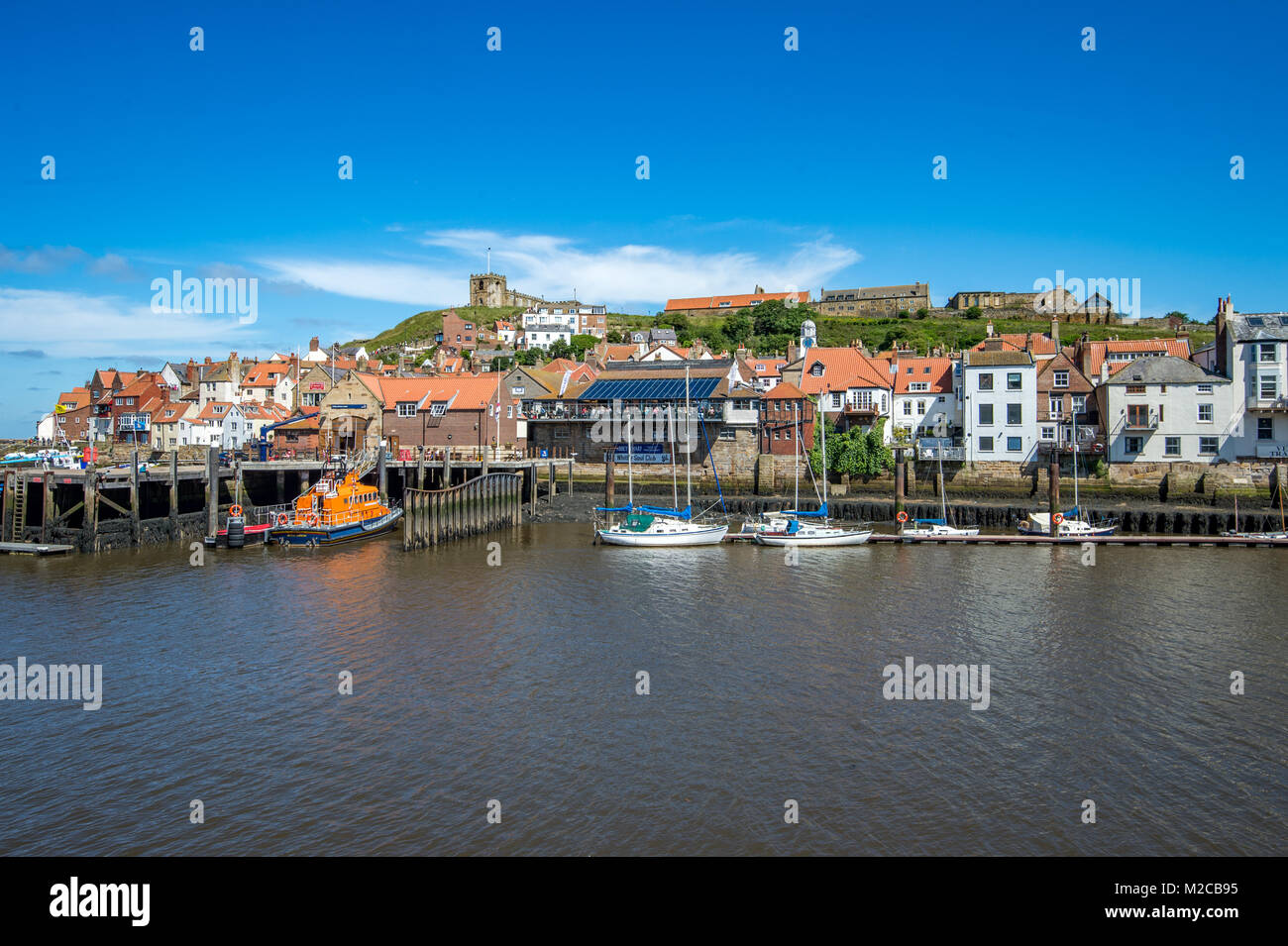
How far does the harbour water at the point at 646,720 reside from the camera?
14.6 meters

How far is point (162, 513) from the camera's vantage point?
170 feet

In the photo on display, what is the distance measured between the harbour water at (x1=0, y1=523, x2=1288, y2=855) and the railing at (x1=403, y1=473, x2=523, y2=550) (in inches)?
421

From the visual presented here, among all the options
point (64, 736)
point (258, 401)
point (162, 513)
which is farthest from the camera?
point (258, 401)

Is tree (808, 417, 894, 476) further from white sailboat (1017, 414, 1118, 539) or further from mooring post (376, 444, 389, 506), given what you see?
mooring post (376, 444, 389, 506)

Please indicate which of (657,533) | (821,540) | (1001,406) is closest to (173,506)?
(657,533)

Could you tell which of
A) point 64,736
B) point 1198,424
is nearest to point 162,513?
point 64,736

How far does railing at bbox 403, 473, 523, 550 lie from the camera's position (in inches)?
1751

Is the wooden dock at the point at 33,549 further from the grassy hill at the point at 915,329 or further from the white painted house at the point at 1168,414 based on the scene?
the grassy hill at the point at 915,329

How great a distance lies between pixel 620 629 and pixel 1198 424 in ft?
154

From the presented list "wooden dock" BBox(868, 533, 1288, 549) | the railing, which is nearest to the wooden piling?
the railing

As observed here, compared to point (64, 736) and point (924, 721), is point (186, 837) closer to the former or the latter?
point (64, 736)

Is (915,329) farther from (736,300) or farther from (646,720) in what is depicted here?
(646,720)

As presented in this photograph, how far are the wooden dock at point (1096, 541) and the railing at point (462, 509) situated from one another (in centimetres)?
2311
